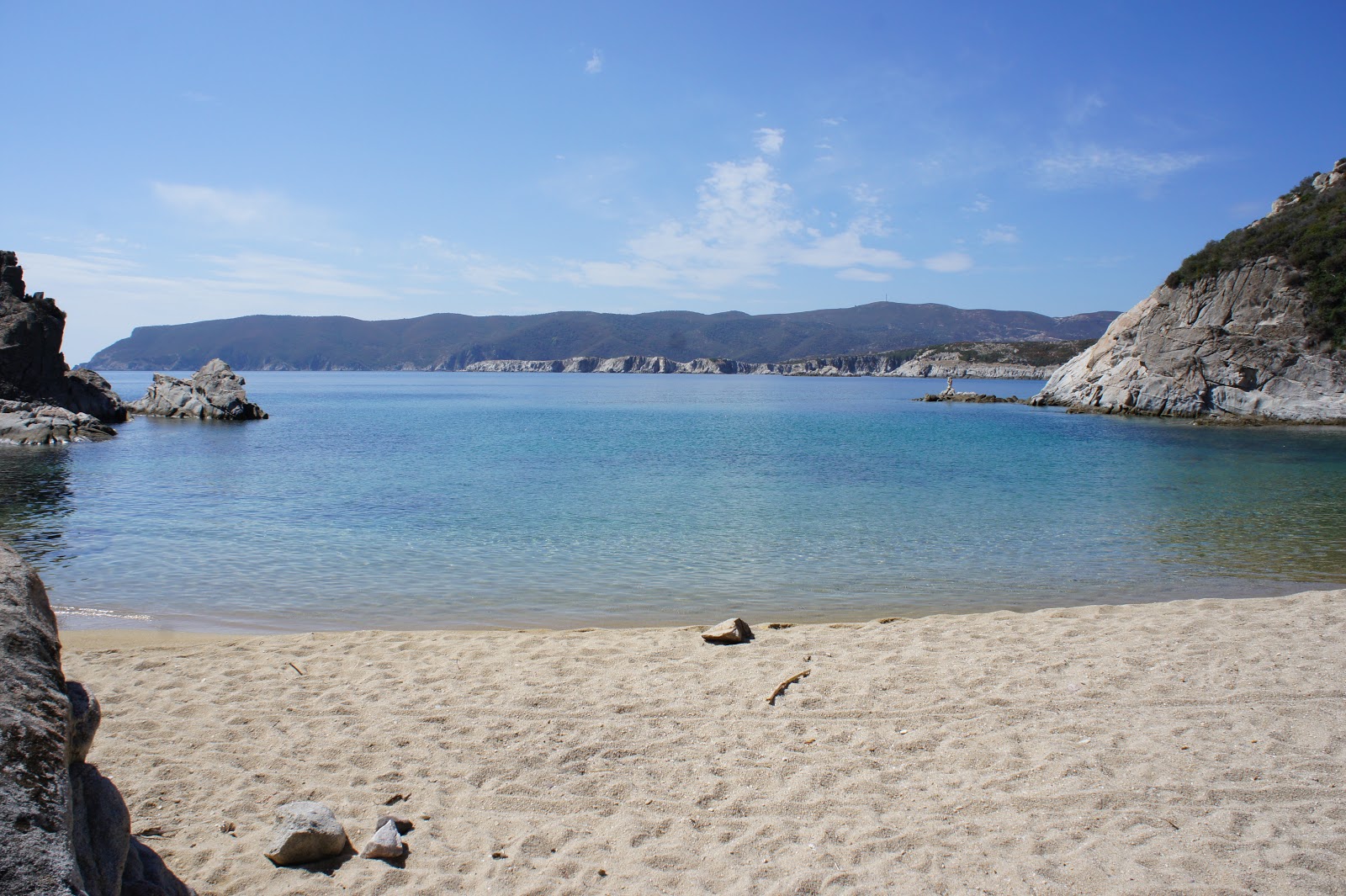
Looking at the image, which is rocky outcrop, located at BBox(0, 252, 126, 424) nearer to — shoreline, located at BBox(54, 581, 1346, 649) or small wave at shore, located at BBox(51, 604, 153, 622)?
small wave at shore, located at BBox(51, 604, 153, 622)

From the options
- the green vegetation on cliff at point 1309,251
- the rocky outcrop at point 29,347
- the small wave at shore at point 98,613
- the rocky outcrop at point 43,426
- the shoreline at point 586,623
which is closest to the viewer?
the shoreline at point 586,623

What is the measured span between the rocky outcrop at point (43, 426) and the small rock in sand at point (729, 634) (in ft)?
110

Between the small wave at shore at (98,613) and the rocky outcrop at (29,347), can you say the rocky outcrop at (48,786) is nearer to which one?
the small wave at shore at (98,613)

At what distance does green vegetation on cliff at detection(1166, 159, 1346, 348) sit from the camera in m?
41.0

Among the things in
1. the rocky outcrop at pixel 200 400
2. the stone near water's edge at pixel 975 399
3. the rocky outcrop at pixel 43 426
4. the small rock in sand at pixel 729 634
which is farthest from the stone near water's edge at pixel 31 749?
the stone near water's edge at pixel 975 399

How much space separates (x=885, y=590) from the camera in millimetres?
10453

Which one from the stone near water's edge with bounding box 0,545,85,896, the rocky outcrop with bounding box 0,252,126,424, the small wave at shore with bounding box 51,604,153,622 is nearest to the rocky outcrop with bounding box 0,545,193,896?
the stone near water's edge with bounding box 0,545,85,896

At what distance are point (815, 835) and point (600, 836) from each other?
1126 millimetres

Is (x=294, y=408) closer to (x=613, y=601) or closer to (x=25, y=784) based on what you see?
(x=613, y=601)

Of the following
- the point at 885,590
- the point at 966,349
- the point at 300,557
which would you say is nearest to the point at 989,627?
the point at 885,590

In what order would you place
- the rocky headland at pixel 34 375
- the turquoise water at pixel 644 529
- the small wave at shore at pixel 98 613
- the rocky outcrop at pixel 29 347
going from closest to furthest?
the small wave at shore at pixel 98 613 < the turquoise water at pixel 644 529 < the rocky headland at pixel 34 375 < the rocky outcrop at pixel 29 347

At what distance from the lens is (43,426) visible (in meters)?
31.0

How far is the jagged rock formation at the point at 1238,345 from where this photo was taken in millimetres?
41500

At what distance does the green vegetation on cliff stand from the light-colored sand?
4465 cm
